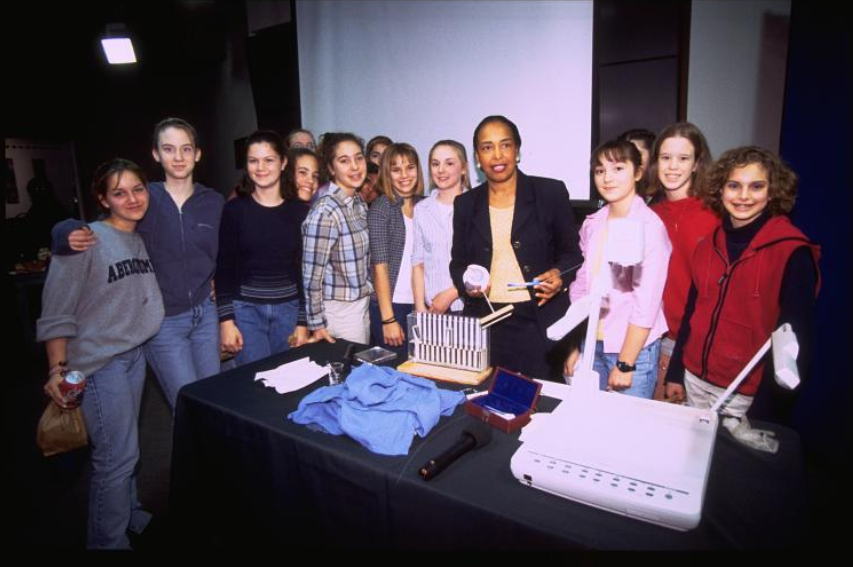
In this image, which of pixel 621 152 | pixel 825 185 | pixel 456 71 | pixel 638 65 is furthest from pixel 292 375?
pixel 638 65

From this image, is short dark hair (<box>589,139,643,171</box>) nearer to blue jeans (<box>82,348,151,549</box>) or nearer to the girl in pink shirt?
the girl in pink shirt

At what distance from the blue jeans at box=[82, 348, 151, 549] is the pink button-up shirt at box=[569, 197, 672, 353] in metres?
2.09

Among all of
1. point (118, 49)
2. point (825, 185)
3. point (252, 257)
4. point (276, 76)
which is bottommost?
point (252, 257)

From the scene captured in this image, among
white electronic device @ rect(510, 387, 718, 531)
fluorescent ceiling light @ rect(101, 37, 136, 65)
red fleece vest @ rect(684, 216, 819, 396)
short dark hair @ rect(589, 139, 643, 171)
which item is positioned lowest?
white electronic device @ rect(510, 387, 718, 531)

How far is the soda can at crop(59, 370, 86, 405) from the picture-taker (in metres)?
1.85

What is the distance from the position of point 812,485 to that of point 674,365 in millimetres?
1598

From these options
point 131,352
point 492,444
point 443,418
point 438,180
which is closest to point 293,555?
point 443,418

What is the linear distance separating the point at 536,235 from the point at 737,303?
0.84 meters

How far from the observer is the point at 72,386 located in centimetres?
185

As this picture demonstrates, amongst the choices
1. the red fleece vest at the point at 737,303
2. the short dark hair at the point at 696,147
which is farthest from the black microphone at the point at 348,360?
the short dark hair at the point at 696,147

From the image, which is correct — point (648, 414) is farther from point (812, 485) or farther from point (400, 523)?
Result: point (812, 485)

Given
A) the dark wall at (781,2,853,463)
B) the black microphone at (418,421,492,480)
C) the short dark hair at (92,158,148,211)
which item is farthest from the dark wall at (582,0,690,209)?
the short dark hair at (92,158,148,211)

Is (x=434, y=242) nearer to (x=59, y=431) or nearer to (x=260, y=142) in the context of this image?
(x=260, y=142)

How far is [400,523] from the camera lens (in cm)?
126
